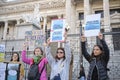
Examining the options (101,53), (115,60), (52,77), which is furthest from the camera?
(115,60)

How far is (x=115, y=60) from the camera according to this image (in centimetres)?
822

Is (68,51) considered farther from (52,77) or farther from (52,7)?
(52,7)

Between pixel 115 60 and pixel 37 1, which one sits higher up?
pixel 37 1

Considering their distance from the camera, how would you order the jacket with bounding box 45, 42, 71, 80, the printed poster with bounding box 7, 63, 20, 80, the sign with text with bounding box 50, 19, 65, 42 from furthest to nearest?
the printed poster with bounding box 7, 63, 20, 80, the sign with text with bounding box 50, 19, 65, 42, the jacket with bounding box 45, 42, 71, 80

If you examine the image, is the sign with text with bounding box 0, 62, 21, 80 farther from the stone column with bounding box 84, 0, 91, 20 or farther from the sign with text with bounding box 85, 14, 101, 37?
the stone column with bounding box 84, 0, 91, 20

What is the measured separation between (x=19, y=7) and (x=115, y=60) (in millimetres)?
36389

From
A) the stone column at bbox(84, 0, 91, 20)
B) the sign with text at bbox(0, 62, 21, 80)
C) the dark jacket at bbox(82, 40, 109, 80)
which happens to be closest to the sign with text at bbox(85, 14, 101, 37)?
the dark jacket at bbox(82, 40, 109, 80)

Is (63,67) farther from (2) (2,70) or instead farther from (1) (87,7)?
(1) (87,7)

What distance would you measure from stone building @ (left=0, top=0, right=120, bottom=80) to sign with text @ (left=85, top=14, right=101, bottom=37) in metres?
2.50

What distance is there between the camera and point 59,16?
1490 inches

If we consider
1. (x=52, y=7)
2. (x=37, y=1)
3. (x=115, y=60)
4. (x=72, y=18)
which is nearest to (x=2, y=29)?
(x=37, y=1)

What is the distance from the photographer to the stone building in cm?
924

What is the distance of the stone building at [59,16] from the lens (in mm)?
9242

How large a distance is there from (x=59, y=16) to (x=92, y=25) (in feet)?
106
